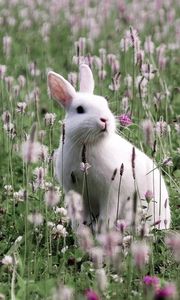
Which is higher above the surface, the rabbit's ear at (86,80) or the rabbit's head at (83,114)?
the rabbit's ear at (86,80)

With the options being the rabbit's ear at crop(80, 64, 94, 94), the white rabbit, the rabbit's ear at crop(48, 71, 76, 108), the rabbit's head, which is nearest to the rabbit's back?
the white rabbit

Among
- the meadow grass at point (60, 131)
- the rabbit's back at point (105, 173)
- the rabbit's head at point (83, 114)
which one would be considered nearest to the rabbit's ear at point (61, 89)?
the rabbit's head at point (83, 114)

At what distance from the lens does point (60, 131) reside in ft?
25.7

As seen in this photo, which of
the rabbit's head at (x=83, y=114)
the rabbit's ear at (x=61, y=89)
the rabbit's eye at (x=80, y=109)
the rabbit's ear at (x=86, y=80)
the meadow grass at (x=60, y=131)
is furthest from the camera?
the rabbit's ear at (x=86, y=80)

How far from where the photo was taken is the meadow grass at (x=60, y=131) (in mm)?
4608

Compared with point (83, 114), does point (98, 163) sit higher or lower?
lower

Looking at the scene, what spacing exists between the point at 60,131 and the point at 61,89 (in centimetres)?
202

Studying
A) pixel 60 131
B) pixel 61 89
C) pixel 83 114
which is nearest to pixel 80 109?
pixel 83 114

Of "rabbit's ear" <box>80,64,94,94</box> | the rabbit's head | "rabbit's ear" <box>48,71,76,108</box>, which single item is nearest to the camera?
the rabbit's head

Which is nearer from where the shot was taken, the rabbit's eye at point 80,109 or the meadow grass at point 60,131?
the meadow grass at point 60,131

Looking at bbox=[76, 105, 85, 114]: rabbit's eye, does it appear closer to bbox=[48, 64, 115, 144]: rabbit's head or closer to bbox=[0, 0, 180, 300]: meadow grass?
bbox=[48, 64, 115, 144]: rabbit's head

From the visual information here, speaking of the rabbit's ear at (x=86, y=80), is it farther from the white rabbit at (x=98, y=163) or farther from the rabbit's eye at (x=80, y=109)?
the rabbit's eye at (x=80, y=109)

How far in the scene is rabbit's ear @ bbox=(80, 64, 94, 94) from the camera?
604 centimetres

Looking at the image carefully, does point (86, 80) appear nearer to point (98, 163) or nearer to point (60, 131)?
point (98, 163)
